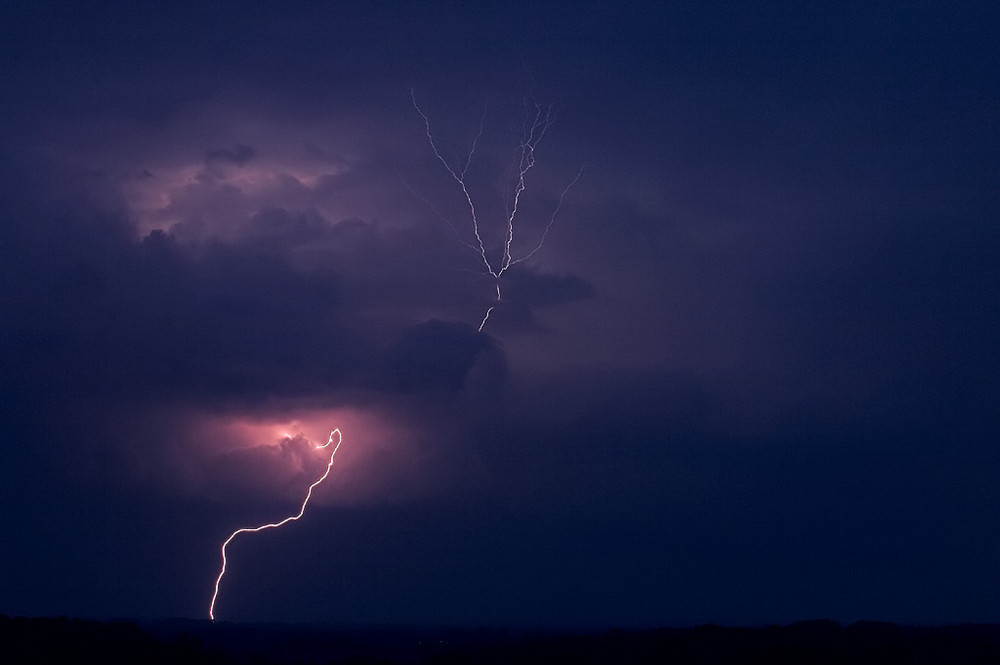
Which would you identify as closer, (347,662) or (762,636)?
(347,662)

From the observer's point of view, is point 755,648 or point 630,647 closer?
point 755,648

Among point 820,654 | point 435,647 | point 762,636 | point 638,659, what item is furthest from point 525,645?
point 435,647

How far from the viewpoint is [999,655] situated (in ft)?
141

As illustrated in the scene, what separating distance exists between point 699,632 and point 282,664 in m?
19.3

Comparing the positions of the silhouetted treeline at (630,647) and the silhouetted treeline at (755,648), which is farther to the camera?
the silhouetted treeline at (755,648)

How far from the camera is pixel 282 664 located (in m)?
43.2

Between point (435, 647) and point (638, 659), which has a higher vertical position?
point (435, 647)

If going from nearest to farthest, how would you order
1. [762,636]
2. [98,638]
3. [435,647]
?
[98,638]
[762,636]
[435,647]

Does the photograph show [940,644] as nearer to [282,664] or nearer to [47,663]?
[282,664]

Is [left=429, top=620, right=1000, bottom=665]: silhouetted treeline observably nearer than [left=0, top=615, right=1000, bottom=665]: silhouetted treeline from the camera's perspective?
No

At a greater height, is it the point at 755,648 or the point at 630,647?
the point at 630,647

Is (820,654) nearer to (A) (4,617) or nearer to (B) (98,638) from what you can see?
(B) (98,638)

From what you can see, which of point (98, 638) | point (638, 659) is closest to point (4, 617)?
point (98, 638)

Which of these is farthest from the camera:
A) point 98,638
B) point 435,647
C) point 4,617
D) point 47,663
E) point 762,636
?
point 435,647
